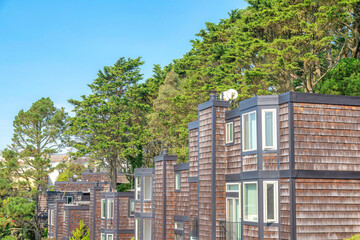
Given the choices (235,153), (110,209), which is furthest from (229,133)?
(110,209)

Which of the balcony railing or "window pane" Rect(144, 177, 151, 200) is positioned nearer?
the balcony railing

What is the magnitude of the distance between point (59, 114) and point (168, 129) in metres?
15.1

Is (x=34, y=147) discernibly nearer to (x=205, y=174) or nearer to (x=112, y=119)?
(x=112, y=119)

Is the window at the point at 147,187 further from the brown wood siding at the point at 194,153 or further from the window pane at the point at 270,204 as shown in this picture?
the window pane at the point at 270,204

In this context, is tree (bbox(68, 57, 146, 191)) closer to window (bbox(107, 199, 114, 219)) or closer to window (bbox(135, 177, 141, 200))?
window (bbox(107, 199, 114, 219))

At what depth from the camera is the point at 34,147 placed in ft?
188

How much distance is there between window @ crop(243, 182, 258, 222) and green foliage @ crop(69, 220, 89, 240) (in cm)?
2796

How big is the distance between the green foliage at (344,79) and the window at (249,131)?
1389cm

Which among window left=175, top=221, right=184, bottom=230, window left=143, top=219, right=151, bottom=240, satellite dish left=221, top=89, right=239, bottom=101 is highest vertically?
satellite dish left=221, top=89, right=239, bottom=101

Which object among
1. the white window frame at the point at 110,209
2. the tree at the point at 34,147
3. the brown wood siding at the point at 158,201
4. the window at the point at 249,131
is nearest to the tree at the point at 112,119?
the tree at the point at 34,147

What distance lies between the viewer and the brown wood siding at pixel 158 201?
91.9ft

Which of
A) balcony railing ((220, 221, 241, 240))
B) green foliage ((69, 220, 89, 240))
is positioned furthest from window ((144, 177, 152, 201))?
green foliage ((69, 220, 89, 240))

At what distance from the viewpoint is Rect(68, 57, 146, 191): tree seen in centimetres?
5378

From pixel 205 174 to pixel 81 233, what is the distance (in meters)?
24.9
